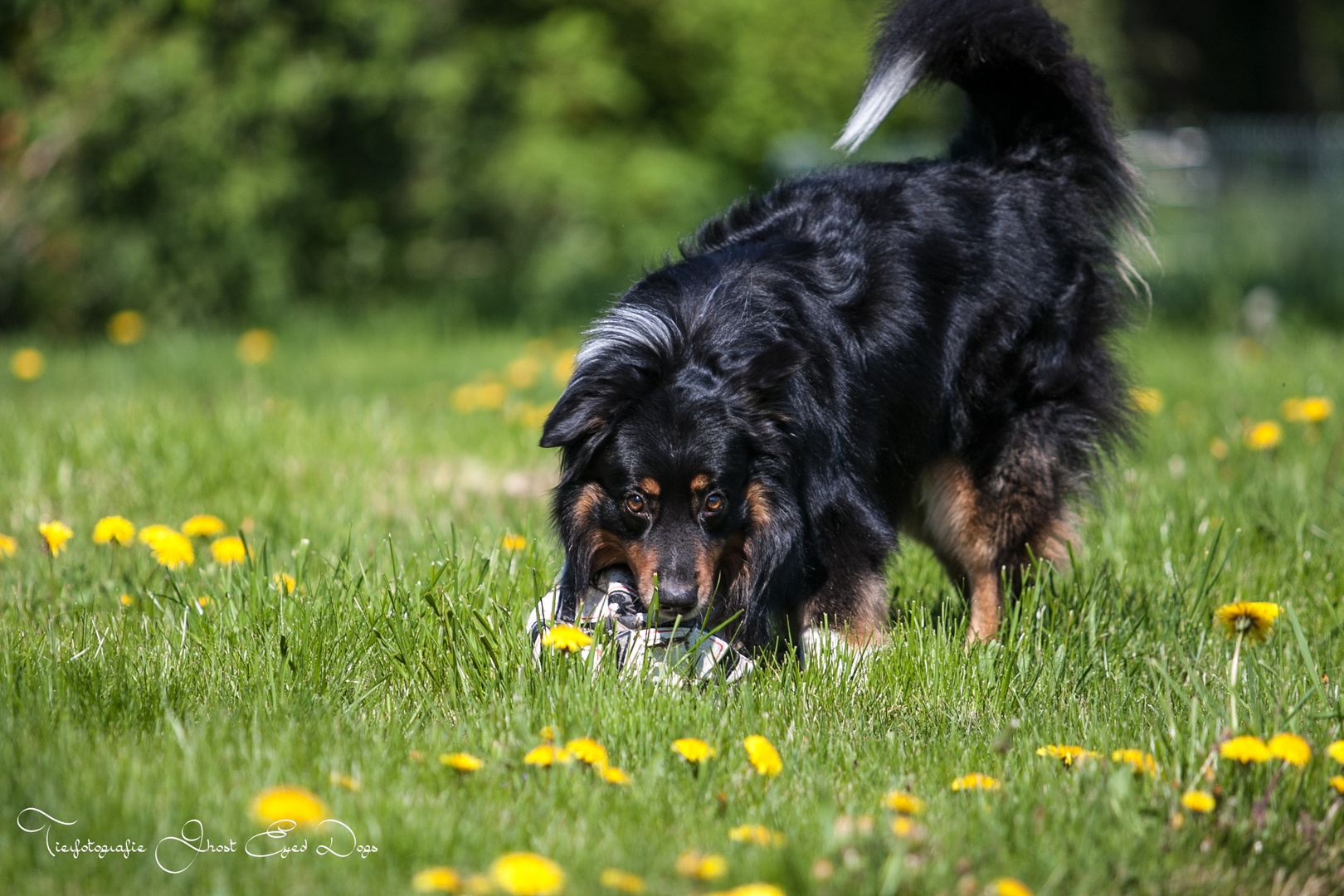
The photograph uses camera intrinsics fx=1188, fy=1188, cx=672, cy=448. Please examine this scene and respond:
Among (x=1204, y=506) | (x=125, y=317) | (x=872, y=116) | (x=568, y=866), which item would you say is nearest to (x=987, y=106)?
(x=872, y=116)

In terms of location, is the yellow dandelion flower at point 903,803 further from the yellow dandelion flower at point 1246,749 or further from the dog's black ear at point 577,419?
the dog's black ear at point 577,419

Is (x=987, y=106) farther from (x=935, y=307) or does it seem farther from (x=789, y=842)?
(x=789, y=842)

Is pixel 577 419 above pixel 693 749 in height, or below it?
above

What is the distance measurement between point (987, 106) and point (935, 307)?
989mm

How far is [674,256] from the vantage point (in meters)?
4.01

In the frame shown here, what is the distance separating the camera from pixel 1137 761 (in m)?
2.38

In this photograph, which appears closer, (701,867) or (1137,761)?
(701,867)

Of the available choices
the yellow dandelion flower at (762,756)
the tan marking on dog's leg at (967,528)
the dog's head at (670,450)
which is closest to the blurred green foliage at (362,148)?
the dog's head at (670,450)

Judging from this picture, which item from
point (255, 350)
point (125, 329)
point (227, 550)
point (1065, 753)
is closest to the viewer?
point (1065, 753)

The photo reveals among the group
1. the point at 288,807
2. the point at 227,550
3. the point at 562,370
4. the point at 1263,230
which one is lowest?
the point at 562,370

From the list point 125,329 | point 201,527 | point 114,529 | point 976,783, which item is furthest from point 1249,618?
point 125,329

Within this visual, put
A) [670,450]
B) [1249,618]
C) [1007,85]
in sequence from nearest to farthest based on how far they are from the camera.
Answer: [1249,618], [670,450], [1007,85]

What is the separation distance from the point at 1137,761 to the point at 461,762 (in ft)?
4.38

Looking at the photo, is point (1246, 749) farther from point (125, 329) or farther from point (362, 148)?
point (362, 148)
